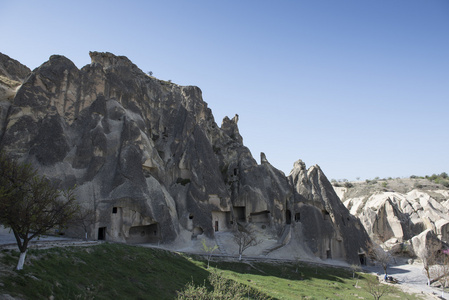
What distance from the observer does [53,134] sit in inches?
1647

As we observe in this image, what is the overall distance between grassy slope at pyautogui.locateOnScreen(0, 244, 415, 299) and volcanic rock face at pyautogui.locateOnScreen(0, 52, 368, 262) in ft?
31.6

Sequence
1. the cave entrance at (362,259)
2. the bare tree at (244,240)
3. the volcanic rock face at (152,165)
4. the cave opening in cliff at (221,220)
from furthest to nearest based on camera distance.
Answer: the cave entrance at (362,259) → the cave opening in cliff at (221,220) → the bare tree at (244,240) → the volcanic rock face at (152,165)

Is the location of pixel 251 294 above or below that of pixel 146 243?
below

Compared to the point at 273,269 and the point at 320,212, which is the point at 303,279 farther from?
the point at 320,212

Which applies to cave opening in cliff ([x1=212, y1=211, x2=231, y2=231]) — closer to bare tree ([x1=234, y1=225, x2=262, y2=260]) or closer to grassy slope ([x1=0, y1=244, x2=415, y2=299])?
bare tree ([x1=234, y1=225, x2=262, y2=260])

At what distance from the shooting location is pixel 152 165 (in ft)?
159

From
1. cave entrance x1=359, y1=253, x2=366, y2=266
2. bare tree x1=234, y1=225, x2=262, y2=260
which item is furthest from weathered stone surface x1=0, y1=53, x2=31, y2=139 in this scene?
cave entrance x1=359, y1=253, x2=366, y2=266

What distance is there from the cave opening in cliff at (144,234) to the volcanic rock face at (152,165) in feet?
0.43

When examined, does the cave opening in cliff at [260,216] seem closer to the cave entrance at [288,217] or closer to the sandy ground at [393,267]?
the cave entrance at [288,217]

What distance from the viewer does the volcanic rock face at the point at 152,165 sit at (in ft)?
134

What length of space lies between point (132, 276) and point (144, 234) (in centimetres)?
2047

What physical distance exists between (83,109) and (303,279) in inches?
1492

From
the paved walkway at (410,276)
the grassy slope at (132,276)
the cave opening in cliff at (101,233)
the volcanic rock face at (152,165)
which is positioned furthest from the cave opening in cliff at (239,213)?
the cave opening in cliff at (101,233)

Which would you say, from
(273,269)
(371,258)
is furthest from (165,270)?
(371,258)
